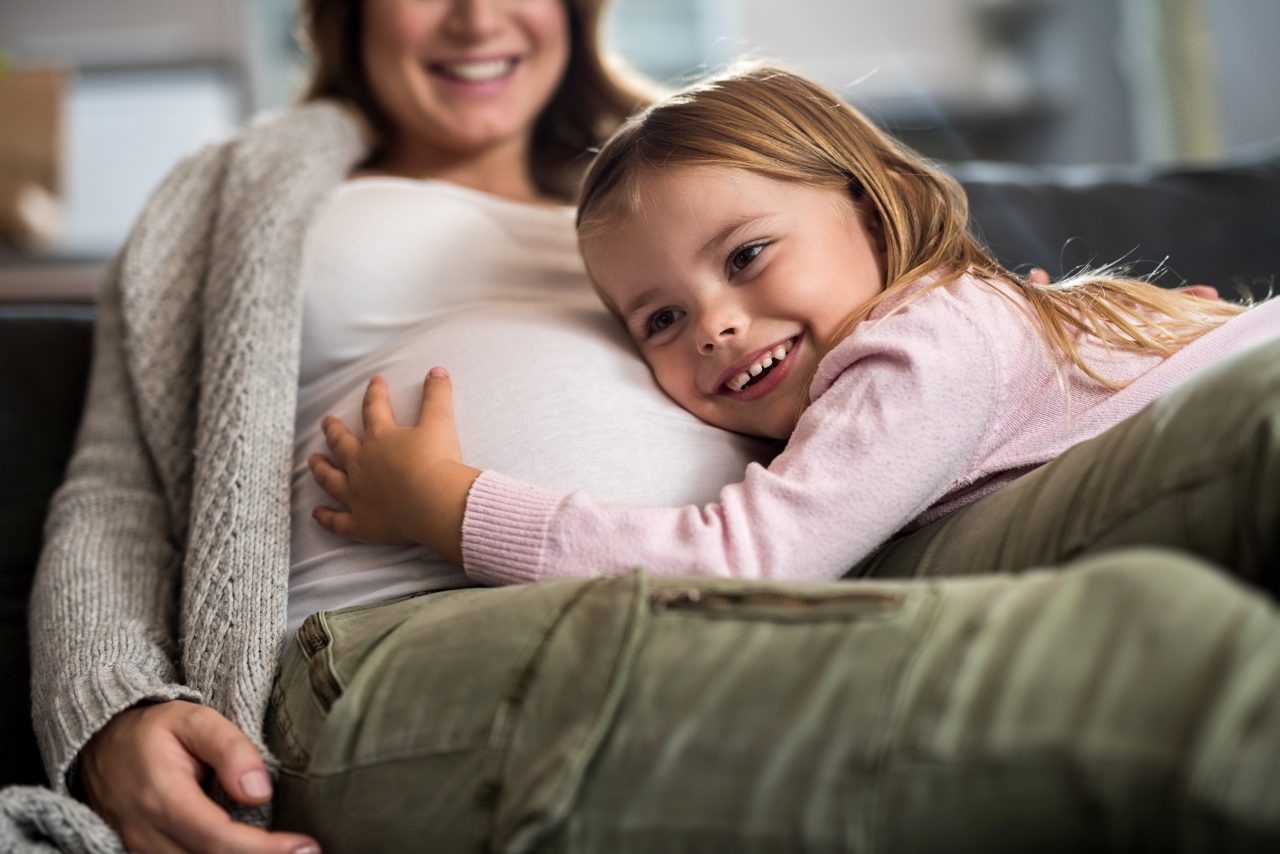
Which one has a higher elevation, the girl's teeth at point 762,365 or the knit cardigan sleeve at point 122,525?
the girl's teeth at point 762,365

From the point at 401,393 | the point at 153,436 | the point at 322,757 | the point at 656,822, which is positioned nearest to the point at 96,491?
the point at 153,436

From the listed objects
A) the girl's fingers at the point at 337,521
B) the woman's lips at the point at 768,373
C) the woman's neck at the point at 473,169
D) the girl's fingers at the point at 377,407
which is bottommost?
the girl's fingers at the point at 337,521

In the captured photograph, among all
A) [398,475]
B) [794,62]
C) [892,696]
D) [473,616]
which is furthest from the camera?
[794,62]

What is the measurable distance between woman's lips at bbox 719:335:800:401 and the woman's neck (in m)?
0.58

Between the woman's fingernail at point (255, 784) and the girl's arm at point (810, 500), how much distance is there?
0.19 metres

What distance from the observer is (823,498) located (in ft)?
2.52

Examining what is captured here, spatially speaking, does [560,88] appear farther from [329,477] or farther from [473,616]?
[473,616]

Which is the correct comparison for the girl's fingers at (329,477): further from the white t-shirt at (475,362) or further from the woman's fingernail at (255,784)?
the woman's fingernail at (255,784)

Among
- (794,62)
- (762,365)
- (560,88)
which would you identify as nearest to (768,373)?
(762,365)

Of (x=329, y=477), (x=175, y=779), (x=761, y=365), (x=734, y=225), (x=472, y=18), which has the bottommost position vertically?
(x=175, y=779)

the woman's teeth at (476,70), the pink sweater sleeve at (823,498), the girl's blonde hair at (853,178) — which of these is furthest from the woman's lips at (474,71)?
the pink sweater sleeve at (823,498)

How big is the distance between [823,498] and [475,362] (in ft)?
1.20

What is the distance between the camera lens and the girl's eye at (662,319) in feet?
3.32

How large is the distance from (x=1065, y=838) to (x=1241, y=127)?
94.7 inches
